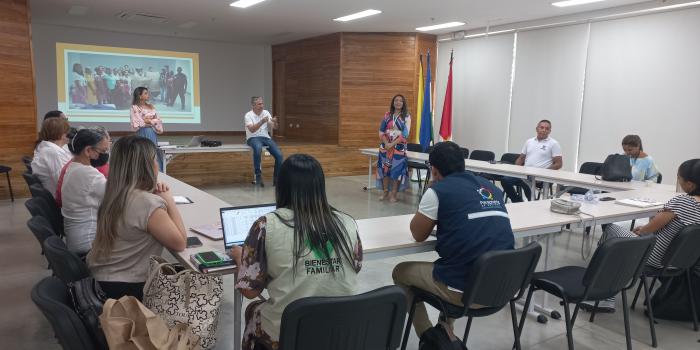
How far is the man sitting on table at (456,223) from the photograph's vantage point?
7.42ft

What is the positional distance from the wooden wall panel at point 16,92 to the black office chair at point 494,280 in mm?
6652

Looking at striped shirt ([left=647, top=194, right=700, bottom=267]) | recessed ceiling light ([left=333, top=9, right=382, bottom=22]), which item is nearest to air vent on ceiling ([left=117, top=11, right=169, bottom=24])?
recessed ceiling light ([left=333, top=9, right=382, bottom=22])

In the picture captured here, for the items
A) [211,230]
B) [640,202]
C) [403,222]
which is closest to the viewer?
[211,230]

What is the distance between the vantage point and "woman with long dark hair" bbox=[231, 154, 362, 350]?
168 cm

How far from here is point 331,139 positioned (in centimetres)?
999

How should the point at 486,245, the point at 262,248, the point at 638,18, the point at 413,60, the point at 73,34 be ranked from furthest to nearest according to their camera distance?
1. the point at 73,34
2. the point at 413,60
3. the point at 638,18
4. the point at 486,245
5. the point at 262,248

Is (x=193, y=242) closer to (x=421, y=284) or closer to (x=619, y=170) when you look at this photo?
(x=421, y=284)

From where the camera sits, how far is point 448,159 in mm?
2426

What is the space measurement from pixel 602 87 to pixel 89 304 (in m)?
7.25

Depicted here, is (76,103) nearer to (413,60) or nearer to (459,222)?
(413,60)

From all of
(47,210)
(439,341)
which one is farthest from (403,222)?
(47,210)

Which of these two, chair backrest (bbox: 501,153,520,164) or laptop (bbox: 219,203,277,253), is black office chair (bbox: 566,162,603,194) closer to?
chair backrest (bbox: 501,153,520,164)

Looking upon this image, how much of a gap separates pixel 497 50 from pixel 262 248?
26.0 ft

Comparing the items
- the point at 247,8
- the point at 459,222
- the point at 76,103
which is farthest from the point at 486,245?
the point at 76,103
